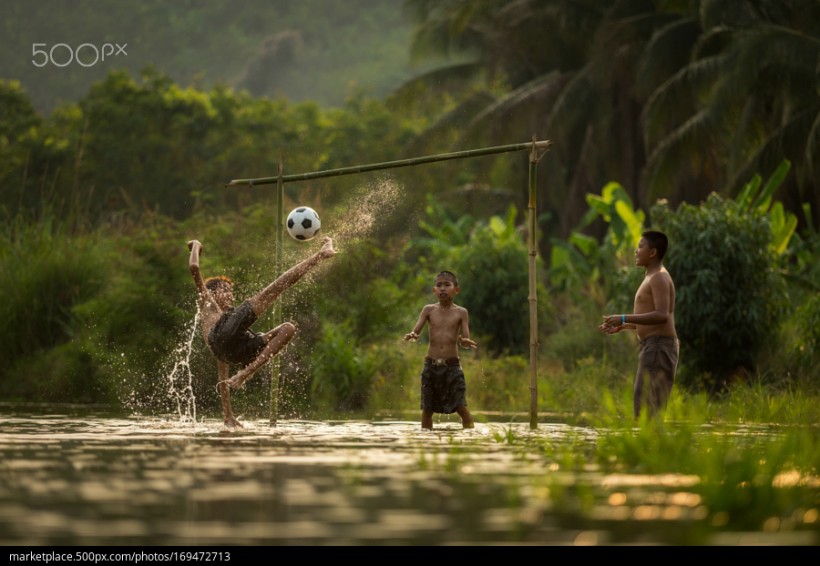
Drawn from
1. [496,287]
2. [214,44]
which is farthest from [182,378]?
[214,44]

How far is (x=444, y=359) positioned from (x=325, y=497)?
6892mm

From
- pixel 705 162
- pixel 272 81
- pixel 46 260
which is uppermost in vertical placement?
pixel 272 81

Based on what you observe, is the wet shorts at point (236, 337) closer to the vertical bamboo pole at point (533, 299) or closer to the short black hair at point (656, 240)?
the vertical bamboo pole at point (533, 299)

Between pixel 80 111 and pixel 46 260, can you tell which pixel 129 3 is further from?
pixel 46 260

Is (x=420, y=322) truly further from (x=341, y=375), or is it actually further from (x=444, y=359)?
(x=341, y=375)

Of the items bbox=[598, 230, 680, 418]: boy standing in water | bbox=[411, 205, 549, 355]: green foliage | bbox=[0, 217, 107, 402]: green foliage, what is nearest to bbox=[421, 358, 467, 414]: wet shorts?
bbox=[598, 230, 680, 418]: boy standing in water

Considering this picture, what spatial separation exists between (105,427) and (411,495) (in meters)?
6.56

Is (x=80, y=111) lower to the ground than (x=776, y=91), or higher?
higher

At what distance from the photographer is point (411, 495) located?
24.4 feet

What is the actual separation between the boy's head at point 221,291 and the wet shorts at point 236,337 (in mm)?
426

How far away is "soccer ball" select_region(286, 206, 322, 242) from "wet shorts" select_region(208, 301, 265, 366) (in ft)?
3.14
